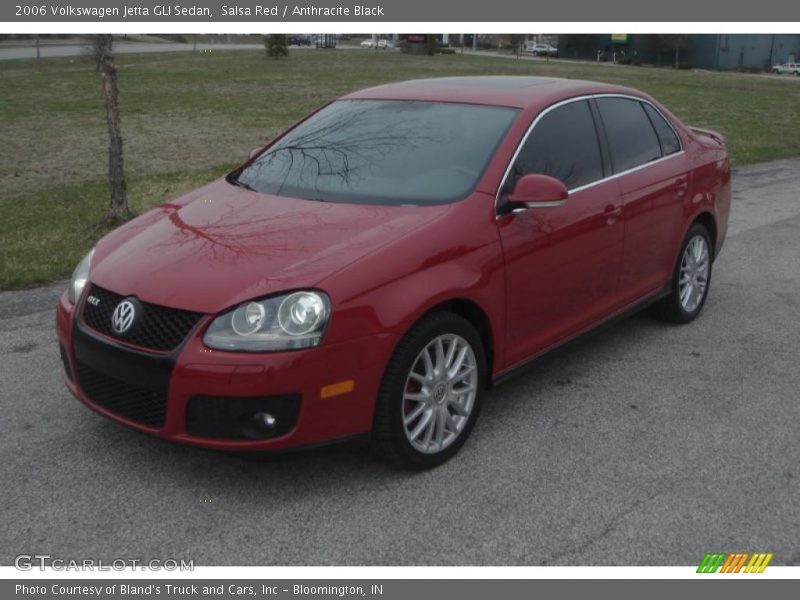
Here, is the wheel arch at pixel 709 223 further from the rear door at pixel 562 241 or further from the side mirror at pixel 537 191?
the side mirror at pixel 537 191

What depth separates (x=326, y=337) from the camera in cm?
344

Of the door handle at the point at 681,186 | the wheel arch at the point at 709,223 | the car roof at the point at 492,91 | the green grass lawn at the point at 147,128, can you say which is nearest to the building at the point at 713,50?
the green grass lawn at the point at 147,128

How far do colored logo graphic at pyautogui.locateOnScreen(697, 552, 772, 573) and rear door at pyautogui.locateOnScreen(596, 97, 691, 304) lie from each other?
2114 millimetres

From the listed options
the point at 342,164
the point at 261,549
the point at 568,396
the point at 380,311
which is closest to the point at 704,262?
the point at 568,396

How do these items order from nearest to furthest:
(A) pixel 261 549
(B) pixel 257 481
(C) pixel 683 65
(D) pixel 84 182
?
(A) pixel 261 549 < (B) pixel 257 481 < (D) pixel 84 182 < (C) pixel 683 65

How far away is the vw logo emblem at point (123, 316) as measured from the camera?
3594mm

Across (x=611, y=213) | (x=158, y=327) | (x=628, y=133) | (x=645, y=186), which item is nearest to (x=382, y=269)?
(x=158, y=327)

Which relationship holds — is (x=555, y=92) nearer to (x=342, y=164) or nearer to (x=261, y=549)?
(x=342, y=164)

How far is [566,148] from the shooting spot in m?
4.78

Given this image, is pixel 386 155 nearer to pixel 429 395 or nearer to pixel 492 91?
pixel 492 91

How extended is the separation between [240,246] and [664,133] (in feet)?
10.5

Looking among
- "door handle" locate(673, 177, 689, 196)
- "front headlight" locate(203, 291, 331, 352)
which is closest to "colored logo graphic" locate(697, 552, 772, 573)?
"front headlight" locate(203, 291, 331, 352)

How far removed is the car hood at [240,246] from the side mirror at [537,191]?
38cm

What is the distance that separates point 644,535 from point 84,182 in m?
11.0
